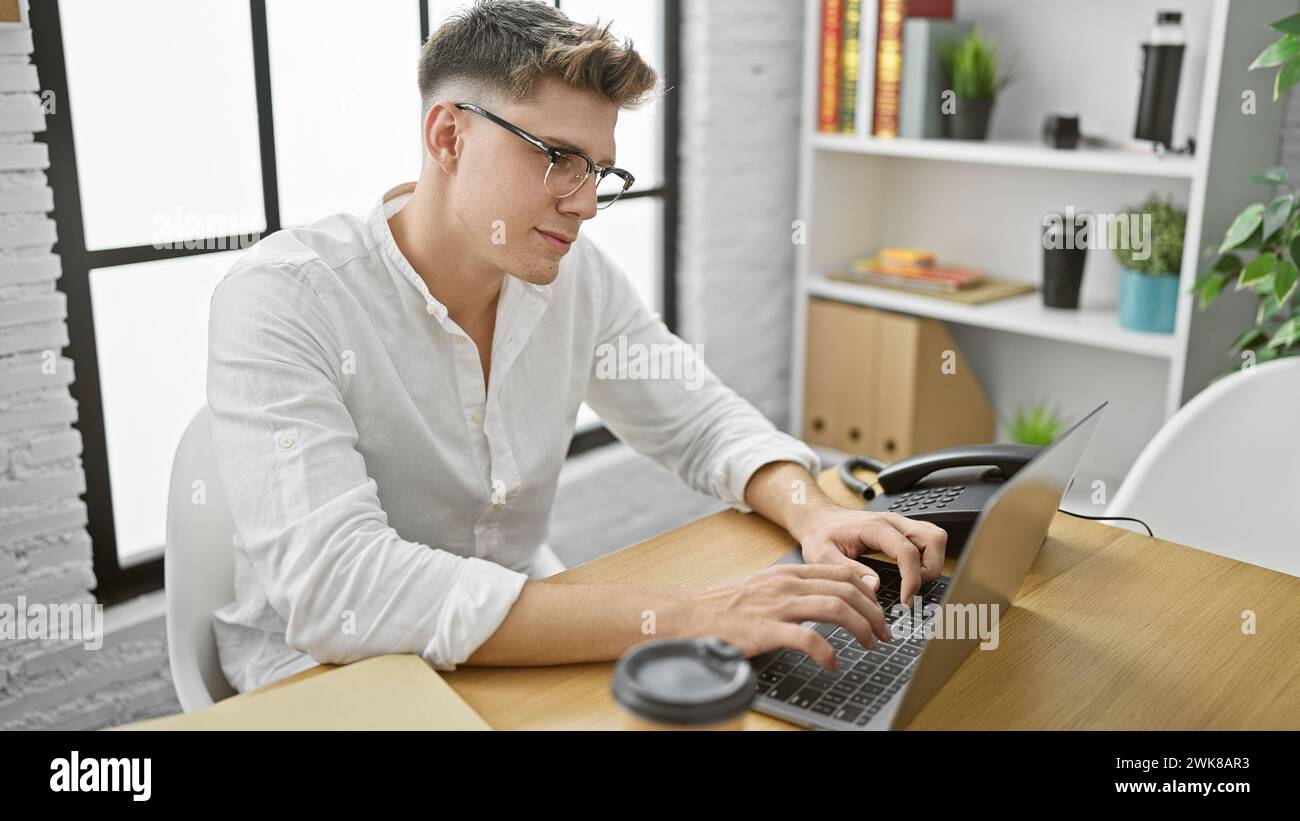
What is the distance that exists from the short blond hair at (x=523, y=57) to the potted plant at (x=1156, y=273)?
1.52 m

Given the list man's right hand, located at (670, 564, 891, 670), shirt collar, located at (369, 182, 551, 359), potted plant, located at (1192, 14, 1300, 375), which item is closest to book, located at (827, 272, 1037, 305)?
potted plant, located at (1192, 14, 1300, 375)

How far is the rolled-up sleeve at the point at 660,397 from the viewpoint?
5.31ft

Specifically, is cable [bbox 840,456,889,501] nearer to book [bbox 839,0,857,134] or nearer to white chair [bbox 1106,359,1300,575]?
white chair [bbox 1106,359,1300,575]

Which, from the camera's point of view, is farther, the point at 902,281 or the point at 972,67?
the point at 902,281

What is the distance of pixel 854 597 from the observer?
1102 mm

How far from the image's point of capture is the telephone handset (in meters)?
1.34

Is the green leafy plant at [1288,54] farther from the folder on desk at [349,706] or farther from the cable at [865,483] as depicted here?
the folder on desk at [349,706]

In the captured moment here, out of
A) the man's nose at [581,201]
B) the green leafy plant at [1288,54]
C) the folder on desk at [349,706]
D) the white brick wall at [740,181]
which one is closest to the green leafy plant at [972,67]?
the white brick wall at [740,181]

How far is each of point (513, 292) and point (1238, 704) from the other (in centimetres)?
97

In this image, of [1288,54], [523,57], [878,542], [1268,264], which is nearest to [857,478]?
[878,542]

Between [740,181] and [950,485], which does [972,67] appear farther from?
[950,485]

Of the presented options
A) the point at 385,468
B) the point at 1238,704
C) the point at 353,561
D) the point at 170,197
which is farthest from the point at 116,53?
the point at 1238,704

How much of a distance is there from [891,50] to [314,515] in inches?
85.2
